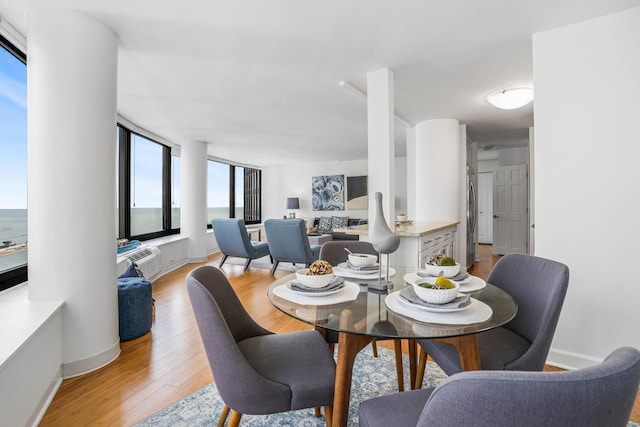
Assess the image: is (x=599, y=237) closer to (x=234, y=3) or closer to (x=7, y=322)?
(x=234, y=3)

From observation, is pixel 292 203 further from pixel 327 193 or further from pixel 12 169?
pixel 12 169

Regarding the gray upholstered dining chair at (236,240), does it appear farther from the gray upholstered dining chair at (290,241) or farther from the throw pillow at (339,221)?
the throw pillow at (339,221)

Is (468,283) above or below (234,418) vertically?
above

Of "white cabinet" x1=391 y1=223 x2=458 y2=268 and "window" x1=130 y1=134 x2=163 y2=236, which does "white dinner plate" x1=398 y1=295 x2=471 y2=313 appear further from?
"window" x1=130 y1=134 x2=163 y2=236

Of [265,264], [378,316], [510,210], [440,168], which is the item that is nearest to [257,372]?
[378,316]

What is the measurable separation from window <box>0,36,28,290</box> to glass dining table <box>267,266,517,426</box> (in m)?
2.15

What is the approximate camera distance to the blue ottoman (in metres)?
2.49

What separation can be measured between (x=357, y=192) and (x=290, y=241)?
377 cm

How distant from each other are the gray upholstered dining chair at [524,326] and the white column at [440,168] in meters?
3.06

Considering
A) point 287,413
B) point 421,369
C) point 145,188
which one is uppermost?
point 145,188

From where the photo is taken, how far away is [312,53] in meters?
2.57

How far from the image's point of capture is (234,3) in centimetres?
192

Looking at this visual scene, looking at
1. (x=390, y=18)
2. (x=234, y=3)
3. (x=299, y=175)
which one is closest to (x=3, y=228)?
(x=234, y=3)

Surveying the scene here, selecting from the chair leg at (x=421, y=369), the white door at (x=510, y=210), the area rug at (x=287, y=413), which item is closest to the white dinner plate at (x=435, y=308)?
the chair leg at (x=421, y=369)
